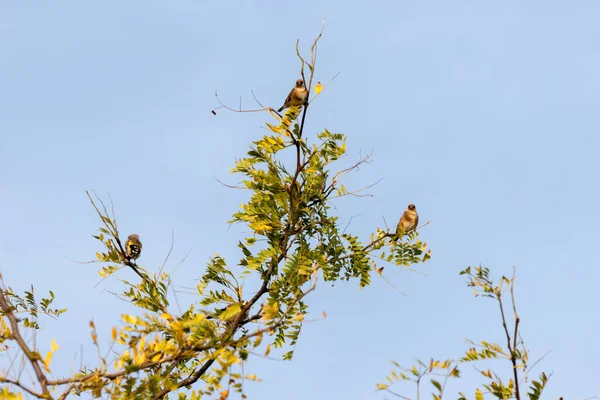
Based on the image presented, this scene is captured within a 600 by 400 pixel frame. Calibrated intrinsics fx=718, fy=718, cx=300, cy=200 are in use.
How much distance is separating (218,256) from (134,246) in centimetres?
250

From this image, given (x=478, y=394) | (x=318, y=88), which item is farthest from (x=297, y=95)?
(x=478, y=394)

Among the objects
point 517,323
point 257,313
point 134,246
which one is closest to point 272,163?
point 257,313

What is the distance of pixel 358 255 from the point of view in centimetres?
759

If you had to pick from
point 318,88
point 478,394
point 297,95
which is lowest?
point 478,394

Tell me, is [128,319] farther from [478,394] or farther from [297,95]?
[297,95]

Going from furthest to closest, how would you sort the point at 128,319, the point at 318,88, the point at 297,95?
the point at 297,95 < the point at 318,88 < the point at 128,319

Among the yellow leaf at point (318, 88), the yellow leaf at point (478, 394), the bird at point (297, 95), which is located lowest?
the yellow leaf at point (478, 394)

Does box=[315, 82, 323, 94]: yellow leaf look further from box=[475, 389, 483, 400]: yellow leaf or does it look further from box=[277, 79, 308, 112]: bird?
box=[475, 389, 483, 400]: yellow leaf

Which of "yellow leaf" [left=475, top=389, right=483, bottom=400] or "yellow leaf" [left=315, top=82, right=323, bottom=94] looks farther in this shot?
"yellow leaf" [left=315, top=82, right=323, bottom=94]

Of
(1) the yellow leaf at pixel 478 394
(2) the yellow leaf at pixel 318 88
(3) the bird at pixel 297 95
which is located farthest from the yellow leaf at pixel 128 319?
(3) the bird at pixel 297 95

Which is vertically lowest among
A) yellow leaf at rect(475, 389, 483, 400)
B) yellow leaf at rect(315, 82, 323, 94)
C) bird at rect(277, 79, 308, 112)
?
yellow leaf at rect(475, 389, 483, 400)

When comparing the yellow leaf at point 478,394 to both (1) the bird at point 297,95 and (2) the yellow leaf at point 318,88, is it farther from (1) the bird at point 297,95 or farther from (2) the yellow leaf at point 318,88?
(1) the bird at point 297,95

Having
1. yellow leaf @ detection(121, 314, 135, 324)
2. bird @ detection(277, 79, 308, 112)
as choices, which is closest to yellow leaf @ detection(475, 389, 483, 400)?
yellow leaf @ detection(121, 314, 135, 324)

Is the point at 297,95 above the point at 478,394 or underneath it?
above
